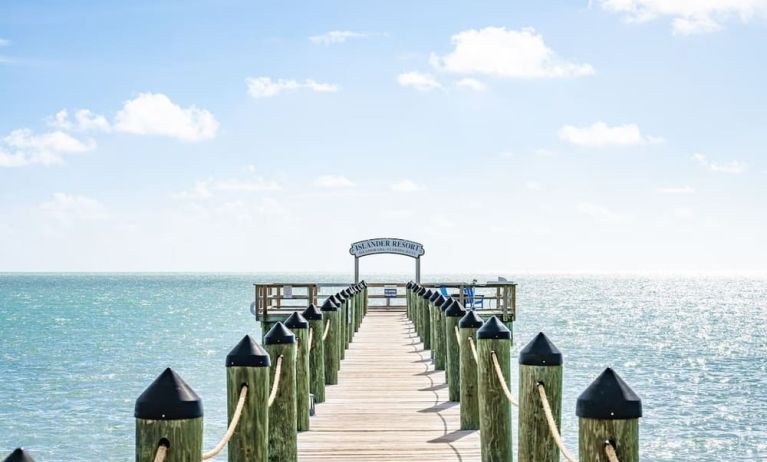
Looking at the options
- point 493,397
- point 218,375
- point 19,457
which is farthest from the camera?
point 218,375

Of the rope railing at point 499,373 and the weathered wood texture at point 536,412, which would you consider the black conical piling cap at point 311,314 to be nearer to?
the rope railing at point 499,373

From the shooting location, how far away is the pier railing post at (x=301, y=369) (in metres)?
9.23

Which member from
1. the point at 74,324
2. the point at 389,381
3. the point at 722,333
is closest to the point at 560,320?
the point at 722,333

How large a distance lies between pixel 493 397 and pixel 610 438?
3202 mm

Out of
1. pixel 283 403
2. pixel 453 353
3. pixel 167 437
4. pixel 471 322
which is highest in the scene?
pixel 471 322

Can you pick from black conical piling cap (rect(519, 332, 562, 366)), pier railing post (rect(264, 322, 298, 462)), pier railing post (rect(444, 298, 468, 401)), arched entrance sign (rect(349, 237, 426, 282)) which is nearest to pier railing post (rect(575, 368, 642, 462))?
black conical piling cap (rect(519, 332, 562, 366))

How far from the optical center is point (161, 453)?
4.24 meters

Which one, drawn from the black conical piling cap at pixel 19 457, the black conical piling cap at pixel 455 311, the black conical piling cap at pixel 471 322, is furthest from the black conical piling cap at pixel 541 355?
the black conical piling cap at pixel 455 311

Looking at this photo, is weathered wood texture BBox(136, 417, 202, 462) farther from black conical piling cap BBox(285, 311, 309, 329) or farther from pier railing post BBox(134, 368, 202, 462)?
black conical piling cap BBox(285, 311, 309, 329)

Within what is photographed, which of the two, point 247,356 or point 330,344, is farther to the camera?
point 330,344

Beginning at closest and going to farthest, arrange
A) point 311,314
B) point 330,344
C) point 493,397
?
1. point 493,397
2. point 311,314
3. point 330,344

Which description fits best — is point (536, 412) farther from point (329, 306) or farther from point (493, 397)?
point (329, 306)

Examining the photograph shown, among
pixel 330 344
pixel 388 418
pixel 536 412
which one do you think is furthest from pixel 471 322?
pixel 330 344

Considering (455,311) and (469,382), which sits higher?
(455,311)
